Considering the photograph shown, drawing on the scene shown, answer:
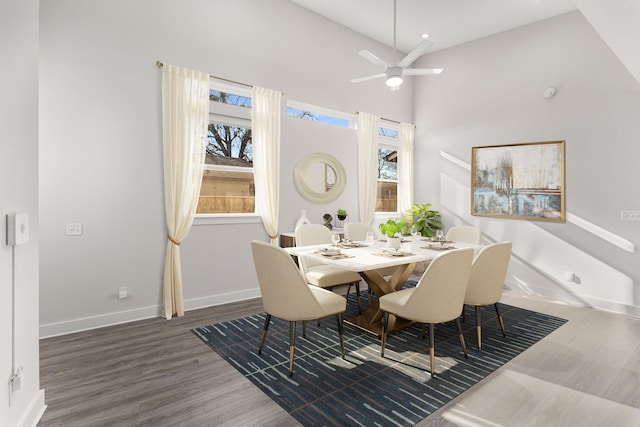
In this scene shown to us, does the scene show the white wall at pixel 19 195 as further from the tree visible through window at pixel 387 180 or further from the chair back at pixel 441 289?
the tree visible through window at pixel 387 180

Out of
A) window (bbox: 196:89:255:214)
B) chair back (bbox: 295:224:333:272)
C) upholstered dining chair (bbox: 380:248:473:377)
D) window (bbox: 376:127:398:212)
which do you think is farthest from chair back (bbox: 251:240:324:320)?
window (bbox: 376:127:398:212)

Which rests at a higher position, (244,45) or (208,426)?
(244,45)

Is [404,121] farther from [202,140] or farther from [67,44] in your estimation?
[67,44]

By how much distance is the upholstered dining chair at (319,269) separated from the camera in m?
3.45

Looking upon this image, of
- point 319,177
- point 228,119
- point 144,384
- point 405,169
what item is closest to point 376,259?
point 144,384

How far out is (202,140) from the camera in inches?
150

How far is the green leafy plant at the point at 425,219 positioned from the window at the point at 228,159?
114 inches

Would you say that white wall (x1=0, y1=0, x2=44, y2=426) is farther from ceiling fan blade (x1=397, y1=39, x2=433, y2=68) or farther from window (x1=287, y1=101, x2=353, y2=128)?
window (x1=287, y1=101, x2=353, y2=128)

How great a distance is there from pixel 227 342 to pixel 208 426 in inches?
43.3

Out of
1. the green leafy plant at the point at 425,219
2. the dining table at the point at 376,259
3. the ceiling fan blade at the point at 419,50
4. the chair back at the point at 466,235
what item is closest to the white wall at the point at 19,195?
the dining table at the point at 376,259

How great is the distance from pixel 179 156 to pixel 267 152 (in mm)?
1078

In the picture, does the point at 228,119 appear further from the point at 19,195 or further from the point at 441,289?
the point at 441,289

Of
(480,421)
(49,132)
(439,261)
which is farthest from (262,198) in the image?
(480,421)

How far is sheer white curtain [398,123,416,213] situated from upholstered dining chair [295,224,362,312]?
2630mm
